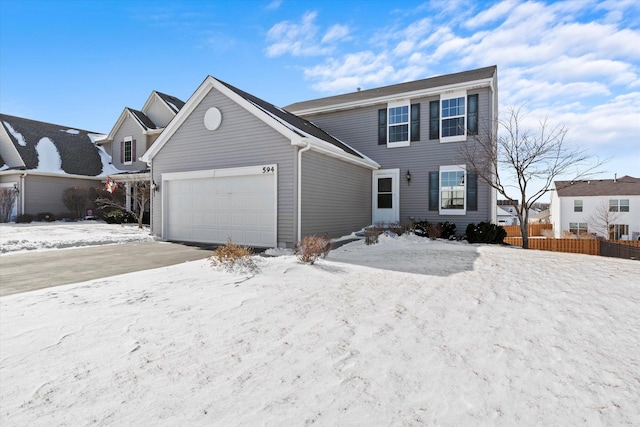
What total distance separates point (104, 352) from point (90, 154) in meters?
25.9

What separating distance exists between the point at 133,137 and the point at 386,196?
18431 mm

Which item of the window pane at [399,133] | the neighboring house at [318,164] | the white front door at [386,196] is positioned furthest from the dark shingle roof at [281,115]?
the window pane at [399,133]

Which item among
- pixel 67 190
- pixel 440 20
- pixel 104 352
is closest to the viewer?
pixel 104 352

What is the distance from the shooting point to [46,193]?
20.1m

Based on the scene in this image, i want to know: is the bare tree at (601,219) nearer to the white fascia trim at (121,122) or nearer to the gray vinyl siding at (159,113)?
the gray vinyl siding at (159,113)

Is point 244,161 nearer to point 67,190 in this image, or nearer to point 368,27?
point 368,27

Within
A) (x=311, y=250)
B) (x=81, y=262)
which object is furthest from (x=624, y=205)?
(x=81, y=262)

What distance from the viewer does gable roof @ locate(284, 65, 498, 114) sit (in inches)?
499

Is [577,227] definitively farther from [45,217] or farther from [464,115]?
[45,217]

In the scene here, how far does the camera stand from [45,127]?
23.3 meters

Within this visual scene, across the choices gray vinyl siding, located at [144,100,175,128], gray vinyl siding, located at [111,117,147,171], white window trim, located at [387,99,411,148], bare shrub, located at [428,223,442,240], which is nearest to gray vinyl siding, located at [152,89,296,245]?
bare shrub, located at [428,223,442,240]

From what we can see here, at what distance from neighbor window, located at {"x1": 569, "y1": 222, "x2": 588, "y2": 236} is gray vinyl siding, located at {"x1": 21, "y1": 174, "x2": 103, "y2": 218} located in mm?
42873

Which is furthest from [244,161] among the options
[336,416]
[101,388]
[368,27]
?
[336,416]

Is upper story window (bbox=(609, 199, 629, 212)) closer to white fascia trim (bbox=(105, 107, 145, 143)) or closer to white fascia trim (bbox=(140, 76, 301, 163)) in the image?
white fascia trim (bbox=(140, 76, 301, 163))
